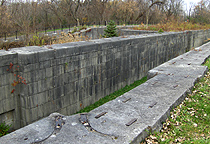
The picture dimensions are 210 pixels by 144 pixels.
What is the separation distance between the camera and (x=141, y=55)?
9.24 meters

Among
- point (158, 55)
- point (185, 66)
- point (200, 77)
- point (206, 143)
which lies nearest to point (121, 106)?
point (206, 143)

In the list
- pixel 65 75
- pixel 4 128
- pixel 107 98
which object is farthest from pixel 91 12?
pixel 4 128

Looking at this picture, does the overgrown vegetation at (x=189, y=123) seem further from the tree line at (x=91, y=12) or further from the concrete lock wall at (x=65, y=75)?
the tree line at (x=91, y=12)

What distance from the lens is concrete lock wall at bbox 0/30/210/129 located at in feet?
15.2

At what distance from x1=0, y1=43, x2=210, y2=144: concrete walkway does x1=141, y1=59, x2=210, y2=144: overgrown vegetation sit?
5.3 inches

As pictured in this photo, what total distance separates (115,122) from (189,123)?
1494mm

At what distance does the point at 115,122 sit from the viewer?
3.51 m

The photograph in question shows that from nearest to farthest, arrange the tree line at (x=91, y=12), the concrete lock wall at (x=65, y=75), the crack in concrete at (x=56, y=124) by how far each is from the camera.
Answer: the crack in concrete at (x=56, y=124) < the concrete lock wall at (x=65, y=75) < the tree line at (x=91, y=12)

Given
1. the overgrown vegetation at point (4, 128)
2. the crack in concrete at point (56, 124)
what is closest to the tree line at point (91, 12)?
the overgrown vegetation at point (4, 128)

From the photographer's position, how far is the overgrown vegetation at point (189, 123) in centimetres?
347

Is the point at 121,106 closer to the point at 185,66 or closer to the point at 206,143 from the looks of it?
the point at 206,143

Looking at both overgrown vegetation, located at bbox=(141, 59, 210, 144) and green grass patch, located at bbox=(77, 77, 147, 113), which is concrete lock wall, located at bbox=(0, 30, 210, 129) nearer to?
green grass patch, located at bbox=(77, 77, 147, 113)

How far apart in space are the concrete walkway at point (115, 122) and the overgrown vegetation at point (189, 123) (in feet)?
0.44

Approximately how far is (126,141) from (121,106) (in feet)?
3.79
